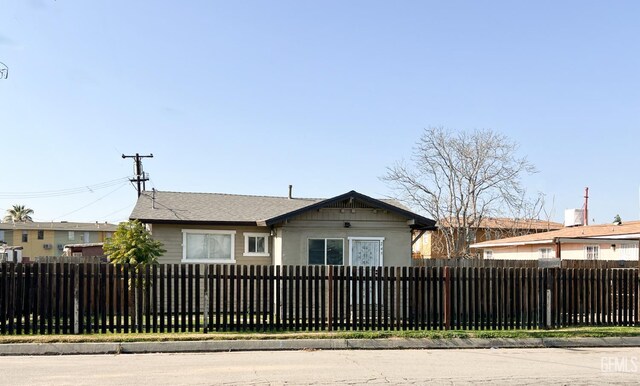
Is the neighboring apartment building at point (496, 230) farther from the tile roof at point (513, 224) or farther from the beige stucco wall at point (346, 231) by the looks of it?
the beige stucco wall at point (346, 231)

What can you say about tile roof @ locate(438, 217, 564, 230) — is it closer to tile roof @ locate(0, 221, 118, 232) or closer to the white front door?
the white front door

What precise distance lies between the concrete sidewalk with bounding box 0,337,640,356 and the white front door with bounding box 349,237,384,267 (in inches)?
279

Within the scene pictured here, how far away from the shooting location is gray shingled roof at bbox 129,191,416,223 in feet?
66.2

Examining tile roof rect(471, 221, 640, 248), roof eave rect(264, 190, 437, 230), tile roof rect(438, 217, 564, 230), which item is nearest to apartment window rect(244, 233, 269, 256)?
roof eave rect(264, 190, 437, 230)

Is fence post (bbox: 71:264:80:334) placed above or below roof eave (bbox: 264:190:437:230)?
below

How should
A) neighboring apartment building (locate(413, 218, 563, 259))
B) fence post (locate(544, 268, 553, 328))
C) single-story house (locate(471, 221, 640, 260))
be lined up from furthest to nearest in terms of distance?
neighboring apartment building (locate(413, 218, 563, 259))
single-story house (locate(471, 221, 640, 260))
fence post (locate(544, 268, 553, 328))

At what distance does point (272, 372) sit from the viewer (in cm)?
942

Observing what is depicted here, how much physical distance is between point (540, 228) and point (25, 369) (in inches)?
1777

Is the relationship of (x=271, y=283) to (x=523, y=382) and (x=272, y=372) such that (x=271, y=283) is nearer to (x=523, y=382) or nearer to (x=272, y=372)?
(x=272, y=372)

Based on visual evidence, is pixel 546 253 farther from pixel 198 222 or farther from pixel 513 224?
pixel 198 222

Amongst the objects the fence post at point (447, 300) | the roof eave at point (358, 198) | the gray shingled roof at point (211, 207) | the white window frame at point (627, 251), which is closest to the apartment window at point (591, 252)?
the white window frame at point (627, 251)

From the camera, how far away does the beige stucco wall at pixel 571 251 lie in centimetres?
2786

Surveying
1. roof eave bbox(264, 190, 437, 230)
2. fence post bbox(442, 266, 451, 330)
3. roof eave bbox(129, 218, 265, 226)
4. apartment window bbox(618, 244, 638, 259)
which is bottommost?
fence post bbox(442, 266, 451, 330)

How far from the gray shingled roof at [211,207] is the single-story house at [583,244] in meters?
10.5
